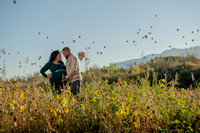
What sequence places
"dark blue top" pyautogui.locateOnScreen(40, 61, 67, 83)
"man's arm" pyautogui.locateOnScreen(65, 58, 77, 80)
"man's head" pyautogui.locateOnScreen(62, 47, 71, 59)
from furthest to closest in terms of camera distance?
"dark blue top" pyautogui.locateOnScreen(40, 61, 67, 83) < "man's head" pyautogui.locateOnScreen(62, 47, 71, 59) < "man's arm" pyautogui.locateOnScreen(65, 58, 77, 80)

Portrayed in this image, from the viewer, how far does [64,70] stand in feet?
17.7

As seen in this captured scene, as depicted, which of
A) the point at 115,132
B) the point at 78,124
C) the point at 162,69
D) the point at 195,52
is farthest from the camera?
the point at 195,52

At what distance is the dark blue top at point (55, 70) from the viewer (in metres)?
5.12

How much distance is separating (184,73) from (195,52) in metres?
4.49

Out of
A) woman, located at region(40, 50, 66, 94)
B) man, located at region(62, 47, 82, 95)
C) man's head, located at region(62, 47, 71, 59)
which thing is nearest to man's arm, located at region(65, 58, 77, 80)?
man, located at region(62, 47, 82, 95)

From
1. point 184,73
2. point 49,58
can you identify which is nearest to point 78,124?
point 49,58

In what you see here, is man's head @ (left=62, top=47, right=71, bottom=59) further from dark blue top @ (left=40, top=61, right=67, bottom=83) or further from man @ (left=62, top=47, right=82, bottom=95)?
dark blue top @ (left=40, top=61, right=67, bottom=83)

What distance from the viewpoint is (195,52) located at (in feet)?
40.6

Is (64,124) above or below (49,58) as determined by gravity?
below

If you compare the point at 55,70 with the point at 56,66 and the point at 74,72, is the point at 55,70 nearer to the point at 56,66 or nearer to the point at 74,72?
the point at 56,66

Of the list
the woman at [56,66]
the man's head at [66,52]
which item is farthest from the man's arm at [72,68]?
the woman at [56,66]

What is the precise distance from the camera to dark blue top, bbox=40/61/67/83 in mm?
5121

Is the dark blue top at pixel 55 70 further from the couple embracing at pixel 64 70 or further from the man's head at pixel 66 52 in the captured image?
the man's head at pixel 66 52

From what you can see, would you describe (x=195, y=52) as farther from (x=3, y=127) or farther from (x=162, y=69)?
(x=3, y=127)
